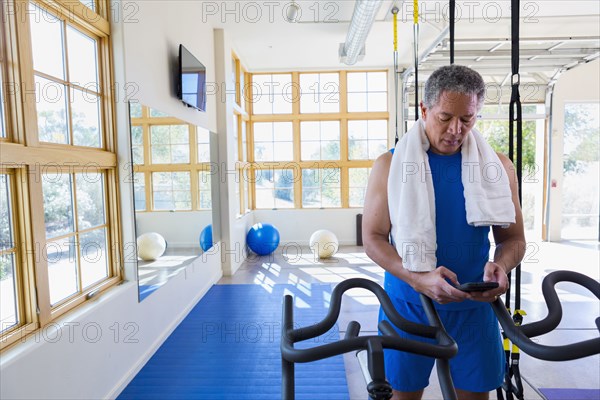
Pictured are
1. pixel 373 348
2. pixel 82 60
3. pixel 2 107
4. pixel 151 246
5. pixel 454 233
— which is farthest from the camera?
pixel 151 246

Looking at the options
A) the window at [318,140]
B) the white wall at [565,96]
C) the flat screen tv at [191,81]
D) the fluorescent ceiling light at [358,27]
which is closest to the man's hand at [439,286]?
the flat screen tv at [191,81]

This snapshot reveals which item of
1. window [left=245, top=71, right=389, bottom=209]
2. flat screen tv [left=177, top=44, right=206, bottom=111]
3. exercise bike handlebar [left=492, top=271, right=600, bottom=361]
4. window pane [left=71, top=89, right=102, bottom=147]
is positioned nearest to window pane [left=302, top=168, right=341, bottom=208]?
window [left=245, top=71, right=389, bottom=209]

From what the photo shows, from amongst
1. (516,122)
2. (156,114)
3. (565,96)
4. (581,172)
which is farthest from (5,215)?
(581,172)

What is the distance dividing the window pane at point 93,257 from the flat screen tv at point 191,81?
5.66ft

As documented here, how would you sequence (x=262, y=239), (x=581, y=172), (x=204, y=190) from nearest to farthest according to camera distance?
(x=204, y=190), (x=262, y=239), (x=581, y=172)

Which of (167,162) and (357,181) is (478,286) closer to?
(167,162)

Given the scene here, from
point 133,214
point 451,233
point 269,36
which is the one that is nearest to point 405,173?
point 451,233

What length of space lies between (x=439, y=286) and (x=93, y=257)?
2.33 metres

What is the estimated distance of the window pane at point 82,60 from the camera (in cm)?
239

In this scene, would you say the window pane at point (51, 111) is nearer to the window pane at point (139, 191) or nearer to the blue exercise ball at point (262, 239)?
the window pane at point (139, 191)

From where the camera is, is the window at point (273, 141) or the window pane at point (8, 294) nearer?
the window pane at point (8, 294)

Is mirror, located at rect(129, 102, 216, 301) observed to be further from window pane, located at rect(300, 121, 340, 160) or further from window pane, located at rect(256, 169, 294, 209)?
window pane, located at rect(300, 121, 340, 160)

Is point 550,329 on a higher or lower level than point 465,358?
higher

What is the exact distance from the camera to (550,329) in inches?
41.6
